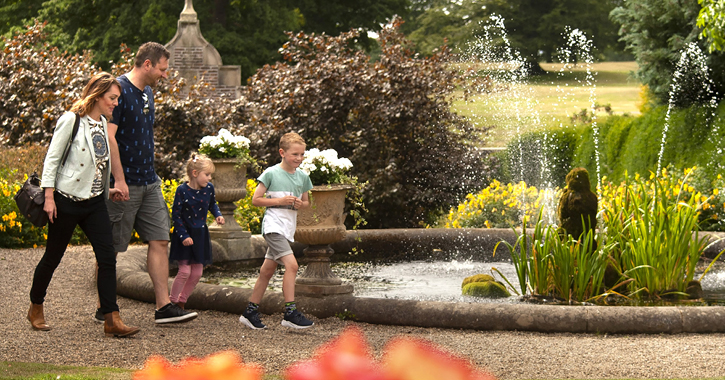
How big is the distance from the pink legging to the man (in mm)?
450

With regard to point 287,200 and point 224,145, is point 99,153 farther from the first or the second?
point 224,145

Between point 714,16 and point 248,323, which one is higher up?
point 714,16

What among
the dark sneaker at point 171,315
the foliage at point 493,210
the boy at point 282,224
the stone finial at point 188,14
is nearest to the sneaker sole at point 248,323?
the boy at point 282,224

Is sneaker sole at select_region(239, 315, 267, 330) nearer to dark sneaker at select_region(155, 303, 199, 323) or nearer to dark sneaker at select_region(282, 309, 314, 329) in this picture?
dark sneaker at select_region(282, 309, 314, 329)

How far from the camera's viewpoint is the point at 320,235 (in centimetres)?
630

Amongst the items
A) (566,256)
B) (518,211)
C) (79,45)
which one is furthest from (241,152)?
(79,45)

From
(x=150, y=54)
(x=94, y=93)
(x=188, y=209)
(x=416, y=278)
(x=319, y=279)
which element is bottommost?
(x=416, y=278)

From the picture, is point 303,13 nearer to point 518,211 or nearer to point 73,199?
point 518,211

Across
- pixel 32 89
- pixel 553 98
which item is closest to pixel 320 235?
pixel 32 89

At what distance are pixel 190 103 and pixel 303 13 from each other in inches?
642

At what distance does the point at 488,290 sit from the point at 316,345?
97.4 inches

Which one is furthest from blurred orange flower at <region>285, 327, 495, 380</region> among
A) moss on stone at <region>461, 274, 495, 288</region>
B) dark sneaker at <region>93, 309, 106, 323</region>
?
moss on stone at <region>461, 274, 495, 288</region>

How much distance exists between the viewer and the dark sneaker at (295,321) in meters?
5.64

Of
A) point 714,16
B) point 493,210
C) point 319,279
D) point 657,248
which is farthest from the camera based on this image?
point 493,210
